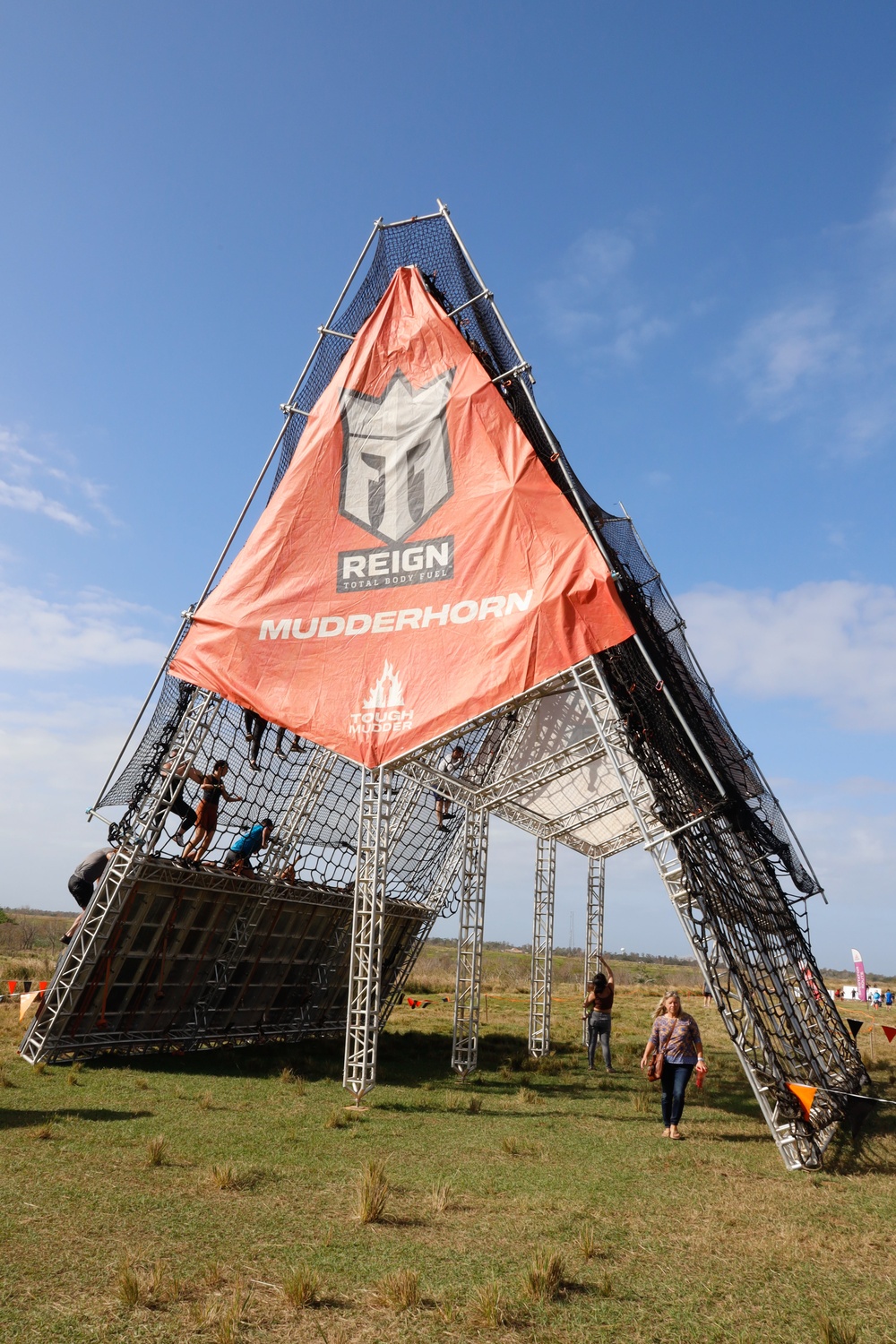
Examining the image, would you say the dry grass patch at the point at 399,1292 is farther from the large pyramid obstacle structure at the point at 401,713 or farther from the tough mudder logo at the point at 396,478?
the tough mudder logo at the point at 396,478

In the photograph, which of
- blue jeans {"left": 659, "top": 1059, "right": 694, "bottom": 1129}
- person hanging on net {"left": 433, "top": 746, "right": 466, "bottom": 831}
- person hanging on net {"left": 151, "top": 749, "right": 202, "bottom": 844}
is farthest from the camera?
person hanging on net {"left": 433, "top": 746, "right": 466, "bottom": 831}

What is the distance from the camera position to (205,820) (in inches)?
616

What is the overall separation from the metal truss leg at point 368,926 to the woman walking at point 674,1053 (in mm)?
4026

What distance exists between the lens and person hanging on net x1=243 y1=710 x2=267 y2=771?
16.3 m

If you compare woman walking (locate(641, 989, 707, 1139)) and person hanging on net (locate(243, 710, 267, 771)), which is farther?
person hanging on net (locate(243, 710, 267, 771))

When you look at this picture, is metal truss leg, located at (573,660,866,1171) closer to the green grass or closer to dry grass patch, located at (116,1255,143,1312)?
the green grass

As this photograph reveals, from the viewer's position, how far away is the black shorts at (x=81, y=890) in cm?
1534

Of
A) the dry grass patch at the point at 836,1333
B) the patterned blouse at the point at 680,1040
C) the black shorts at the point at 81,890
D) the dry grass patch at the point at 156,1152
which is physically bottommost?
the dry grass patch at the point at 836,1333

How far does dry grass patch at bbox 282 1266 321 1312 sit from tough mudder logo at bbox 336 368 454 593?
1012cm

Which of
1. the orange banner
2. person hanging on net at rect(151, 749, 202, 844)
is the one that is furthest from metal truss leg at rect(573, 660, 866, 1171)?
person hanging on net at rect(151, 749, 202, 844)

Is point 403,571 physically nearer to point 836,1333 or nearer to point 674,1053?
point 674,1053

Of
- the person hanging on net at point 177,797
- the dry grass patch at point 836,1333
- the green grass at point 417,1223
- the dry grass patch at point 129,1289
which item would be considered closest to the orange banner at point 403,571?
the person hanging on net at point 177,797

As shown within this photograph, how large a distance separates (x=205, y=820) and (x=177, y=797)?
69 centimetres

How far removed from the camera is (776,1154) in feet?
36.7
